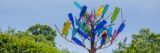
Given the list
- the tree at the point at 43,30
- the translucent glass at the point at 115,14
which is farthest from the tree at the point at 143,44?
the translucent glass at the point at 115,14

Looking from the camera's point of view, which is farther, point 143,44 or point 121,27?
point 143,44

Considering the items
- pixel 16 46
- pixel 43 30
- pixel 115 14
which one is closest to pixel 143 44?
pixel 43 30

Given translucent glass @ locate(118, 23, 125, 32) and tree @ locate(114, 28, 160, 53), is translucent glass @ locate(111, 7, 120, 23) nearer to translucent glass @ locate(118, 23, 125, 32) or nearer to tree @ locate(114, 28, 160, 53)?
translucent glass @ locate(118, 23, 125, 32)

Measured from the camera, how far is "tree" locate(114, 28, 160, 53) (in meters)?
25.7

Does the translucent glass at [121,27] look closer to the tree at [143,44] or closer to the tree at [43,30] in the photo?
the tree at [143,44]

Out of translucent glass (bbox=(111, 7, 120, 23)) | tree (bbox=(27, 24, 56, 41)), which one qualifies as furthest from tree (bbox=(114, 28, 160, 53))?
translucent glass (bbox=(111, 7, 120, 23))

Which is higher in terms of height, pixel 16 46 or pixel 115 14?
pixel 115 14

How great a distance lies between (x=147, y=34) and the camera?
31.3 metres

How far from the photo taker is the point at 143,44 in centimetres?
2872

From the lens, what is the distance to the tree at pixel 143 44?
84.3 ft

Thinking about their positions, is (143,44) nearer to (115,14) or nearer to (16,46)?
(16,46)

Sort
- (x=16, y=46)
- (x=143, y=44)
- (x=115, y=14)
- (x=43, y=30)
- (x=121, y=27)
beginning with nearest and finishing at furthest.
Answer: (x=121, y=27), (x=115, y=14), (x=16, y=46), (x=143, y=44), (x=43, y=30)

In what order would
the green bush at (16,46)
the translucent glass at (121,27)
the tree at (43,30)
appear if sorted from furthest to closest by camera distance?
the tree at (43,30)
the green bush at (16,46)
the translucent glass at (121,27)

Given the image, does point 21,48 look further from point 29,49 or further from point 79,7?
point 79,7
